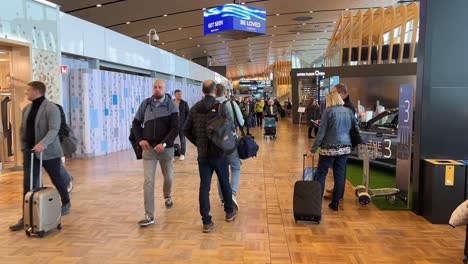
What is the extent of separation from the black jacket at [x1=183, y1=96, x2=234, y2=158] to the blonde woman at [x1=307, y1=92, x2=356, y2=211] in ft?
4.09

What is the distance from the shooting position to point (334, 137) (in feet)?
15.2

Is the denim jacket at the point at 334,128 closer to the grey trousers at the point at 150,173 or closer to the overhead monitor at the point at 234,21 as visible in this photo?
the grey trousers at the point at 150,173

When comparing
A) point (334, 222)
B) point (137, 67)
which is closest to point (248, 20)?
point (137, 67)

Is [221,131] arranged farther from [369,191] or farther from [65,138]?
[369,191]

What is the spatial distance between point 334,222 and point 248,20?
682 cm

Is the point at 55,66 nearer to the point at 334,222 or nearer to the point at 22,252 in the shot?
the point at 22,252

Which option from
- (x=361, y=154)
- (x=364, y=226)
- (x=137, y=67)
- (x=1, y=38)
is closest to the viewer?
(x=364, y=226)

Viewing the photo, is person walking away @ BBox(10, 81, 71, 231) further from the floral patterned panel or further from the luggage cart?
the floral patterned panel

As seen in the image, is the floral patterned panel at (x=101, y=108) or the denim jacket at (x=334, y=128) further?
the floral patterned panel at (x=101, y=108)

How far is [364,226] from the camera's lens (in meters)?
4.31

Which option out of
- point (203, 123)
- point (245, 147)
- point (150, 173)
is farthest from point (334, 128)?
point (150, 173)

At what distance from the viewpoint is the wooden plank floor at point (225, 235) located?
3467 mm

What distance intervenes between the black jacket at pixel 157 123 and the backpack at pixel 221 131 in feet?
1.67

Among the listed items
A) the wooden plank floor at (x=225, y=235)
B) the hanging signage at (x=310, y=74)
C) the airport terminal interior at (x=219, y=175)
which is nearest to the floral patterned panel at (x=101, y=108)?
the airport terminal interior at (x=219, y=175)
